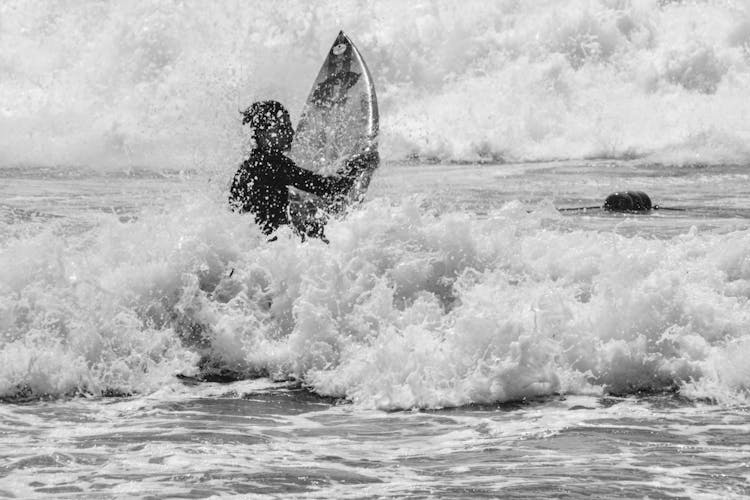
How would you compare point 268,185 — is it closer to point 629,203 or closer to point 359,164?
point 359,164

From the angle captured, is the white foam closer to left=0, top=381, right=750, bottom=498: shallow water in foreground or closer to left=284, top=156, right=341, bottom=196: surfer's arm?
left=284, top=156, right=341, bottom=196: surfer's arm

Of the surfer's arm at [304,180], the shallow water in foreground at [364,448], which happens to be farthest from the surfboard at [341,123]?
the shallow water in foreground at [364,448]

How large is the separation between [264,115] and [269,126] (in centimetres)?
9

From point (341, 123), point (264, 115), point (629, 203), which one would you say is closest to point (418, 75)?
point (629, 203)

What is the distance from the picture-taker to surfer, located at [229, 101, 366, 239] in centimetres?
884

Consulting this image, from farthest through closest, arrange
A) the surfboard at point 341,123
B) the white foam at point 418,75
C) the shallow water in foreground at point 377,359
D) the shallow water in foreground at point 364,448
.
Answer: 1. the white foam at point 418,75
2. the surfboard at point 341,123
3. the shallow water in foreground at point 377,359
4. the shallow water in foreground at point 364,448

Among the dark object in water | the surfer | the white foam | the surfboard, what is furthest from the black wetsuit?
the white foam

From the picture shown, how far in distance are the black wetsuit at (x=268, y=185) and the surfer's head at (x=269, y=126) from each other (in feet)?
0.23

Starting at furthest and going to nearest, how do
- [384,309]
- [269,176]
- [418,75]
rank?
[418,75], [269,176], [384,309]

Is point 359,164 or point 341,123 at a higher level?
point 341,123

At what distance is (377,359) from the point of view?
292 inches

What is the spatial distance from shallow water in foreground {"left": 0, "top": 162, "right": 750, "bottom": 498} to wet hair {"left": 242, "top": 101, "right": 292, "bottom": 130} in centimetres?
71

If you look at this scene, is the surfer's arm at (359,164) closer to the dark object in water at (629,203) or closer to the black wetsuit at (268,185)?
the black wetsuit at (268,185)

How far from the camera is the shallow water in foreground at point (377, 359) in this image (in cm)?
574
